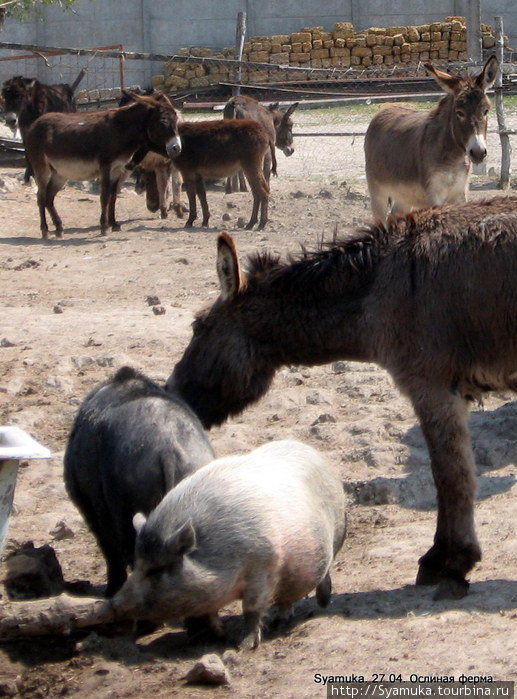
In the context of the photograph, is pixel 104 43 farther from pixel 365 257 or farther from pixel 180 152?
pixel 365 257

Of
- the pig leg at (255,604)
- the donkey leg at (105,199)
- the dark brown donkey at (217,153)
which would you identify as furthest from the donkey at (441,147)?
the pig leg at (255,604)

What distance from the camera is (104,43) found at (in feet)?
108

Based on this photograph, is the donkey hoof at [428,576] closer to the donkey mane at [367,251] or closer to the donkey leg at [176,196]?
the donkey mane at [367,251]

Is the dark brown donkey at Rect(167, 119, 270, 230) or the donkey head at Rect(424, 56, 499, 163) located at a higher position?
the donkey head at Rect(424, 56, 499, 163)

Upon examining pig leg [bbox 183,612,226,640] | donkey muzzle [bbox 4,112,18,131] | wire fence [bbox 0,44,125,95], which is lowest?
pig leg [bbox 183,612,226,640]

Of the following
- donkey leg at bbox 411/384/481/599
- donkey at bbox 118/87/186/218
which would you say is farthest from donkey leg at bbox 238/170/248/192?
donkey leg at bbox 411/384/481/599

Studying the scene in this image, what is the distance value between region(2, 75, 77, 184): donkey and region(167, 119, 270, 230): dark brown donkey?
5102 millimetres

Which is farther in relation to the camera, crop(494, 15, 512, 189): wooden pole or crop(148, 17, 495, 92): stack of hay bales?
crop(148, 17, 495, 92): stack of hay bales

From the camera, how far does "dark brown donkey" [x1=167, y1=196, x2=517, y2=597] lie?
437cm

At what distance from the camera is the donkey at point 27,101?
63.2 ft

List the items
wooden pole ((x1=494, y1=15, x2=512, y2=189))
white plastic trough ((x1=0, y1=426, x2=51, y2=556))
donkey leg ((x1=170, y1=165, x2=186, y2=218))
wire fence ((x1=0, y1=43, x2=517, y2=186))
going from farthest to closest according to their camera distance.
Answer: wire fence ((x1=0, y1=43, x2=517, y2=186))
donkey leg ((x1=170, y1=165, x2=186, y2=218))
wooden pole ((x1=494, y1=15, x2=512, y2=189))
white plastic trough ((x1=0, y1=426, x2=51, y2=556))

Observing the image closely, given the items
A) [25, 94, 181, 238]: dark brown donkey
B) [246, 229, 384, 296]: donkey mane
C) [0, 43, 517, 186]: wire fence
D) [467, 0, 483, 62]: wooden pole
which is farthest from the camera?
[0, 43, 517, 186]: wire fence

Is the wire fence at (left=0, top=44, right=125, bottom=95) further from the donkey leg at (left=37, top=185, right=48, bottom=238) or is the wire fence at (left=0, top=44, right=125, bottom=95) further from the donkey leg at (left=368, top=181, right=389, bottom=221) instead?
the donkey leg at (left=368, top=181, right=389, bottom=221)

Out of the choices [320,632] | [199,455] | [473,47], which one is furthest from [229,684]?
[473,47]
